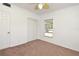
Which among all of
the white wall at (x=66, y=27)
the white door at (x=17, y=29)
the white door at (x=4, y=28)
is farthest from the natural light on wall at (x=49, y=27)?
the white door at (x=4, y=28)

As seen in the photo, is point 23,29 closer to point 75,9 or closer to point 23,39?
point 23,39

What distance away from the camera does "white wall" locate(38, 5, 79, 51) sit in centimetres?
450

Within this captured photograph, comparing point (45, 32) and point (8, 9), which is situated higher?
point (8, 9)

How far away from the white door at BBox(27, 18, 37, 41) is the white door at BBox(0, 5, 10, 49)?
6.29 ft

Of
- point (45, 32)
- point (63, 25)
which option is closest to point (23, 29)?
point (45, 32)

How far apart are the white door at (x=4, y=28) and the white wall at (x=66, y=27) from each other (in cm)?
243

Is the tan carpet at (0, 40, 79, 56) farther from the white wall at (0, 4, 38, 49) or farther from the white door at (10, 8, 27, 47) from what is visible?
the white door at (10, 8, 27, 47)

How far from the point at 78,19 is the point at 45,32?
230cm

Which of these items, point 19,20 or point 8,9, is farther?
point 19,20

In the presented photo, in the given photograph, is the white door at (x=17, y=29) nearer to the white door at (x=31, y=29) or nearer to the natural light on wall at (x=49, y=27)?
the white door at (x=31, y=29)

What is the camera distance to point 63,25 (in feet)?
17.1

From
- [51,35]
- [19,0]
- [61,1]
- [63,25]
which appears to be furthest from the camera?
[51,35]

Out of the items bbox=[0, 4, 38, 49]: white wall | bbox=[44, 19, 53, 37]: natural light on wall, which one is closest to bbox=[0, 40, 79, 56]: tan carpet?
bbox=[0, 4, 38, 49]: white wall

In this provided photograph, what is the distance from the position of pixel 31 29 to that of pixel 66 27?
8.61ft
